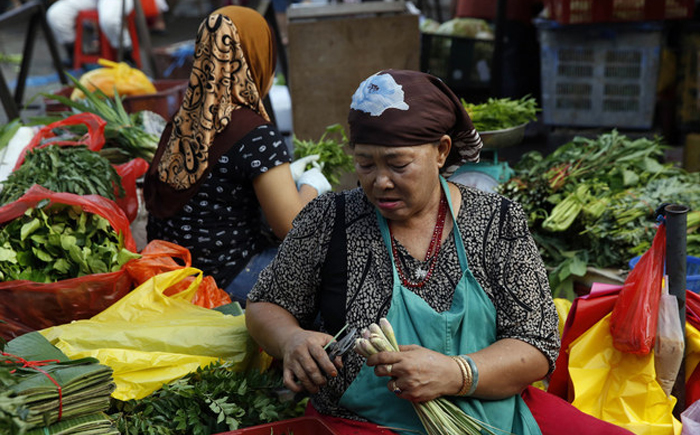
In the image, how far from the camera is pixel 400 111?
1.94 meters

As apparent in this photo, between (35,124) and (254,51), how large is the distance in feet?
5.57

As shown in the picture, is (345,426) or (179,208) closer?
(345,426)

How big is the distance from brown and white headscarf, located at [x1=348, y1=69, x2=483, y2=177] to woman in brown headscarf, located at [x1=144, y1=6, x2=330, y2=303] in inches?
39.5

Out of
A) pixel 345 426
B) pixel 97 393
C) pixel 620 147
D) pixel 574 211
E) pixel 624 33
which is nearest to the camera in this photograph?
pixel 97 393

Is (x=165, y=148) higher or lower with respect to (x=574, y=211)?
higher

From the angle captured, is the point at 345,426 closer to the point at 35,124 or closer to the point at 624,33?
the point at 35,124

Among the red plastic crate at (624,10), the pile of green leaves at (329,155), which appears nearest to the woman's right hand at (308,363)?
the pile of green leaves at (329,155)

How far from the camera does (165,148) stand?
318cm

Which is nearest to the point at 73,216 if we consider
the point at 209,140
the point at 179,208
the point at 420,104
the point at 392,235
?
the point at 179,208

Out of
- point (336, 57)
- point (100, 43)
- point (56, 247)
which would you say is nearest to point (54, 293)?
point (56, 247)

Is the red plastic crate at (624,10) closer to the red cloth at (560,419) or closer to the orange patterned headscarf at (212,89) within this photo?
the orange patterned headscarf at (212,89)

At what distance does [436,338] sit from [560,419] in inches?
18.2

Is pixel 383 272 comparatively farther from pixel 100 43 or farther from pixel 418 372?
pixel 100 43

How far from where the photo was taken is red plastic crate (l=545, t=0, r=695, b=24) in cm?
554
